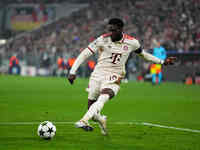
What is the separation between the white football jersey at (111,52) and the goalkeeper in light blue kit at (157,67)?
18.3 m

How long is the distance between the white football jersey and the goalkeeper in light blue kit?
1832 centimetres

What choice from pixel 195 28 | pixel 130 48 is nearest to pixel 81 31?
pixel 195 28

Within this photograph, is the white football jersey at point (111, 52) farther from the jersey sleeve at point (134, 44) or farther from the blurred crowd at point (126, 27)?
the blurred crowd at point (126, 27)

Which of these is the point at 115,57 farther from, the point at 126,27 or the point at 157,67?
the point at 126,27

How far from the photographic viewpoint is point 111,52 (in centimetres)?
922

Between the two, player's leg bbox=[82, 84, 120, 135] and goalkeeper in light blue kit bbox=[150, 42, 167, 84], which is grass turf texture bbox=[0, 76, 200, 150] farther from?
goalkeeper in light blue kit bbox=[150, 42, 167, 84]

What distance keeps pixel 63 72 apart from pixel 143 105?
2854cm

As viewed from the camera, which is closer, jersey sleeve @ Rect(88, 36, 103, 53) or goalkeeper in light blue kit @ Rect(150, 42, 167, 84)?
jersey sleeve @ Rect(88, 36, 103, 53)

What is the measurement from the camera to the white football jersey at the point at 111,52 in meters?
9.16

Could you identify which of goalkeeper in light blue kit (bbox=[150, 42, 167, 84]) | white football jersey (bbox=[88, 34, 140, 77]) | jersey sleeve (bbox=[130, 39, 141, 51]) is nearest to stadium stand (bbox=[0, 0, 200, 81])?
goalkeeper in light blue kit (bbox=[150, 42, 167, 84])

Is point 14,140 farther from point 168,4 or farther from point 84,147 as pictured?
point 168,4

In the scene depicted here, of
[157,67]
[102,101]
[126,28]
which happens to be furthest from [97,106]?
[126,28]

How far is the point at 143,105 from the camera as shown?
17.0 m

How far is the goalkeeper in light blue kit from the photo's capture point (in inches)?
1099
